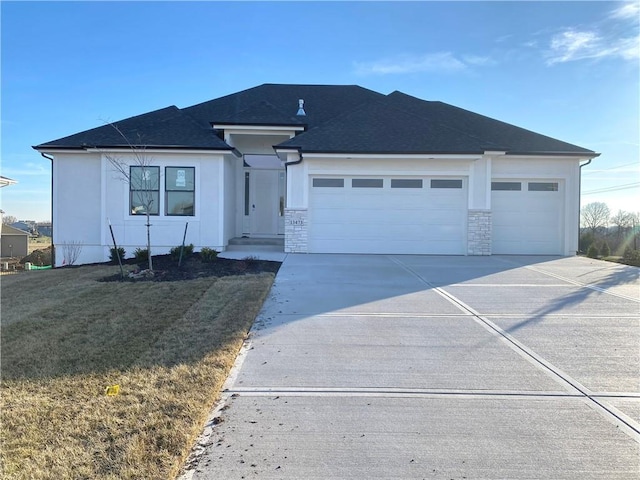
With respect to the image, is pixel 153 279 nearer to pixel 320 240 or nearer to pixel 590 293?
pixel 320 240

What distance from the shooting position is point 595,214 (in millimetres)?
30484

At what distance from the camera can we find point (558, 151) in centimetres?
1421

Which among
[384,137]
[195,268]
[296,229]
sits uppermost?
[384,137]

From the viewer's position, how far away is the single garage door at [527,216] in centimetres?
1462

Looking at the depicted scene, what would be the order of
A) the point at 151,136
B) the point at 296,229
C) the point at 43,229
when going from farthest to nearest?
the point at 43,229, the point at 151,136, the point at 296,229

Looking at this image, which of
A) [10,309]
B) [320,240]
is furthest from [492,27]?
[10,309]

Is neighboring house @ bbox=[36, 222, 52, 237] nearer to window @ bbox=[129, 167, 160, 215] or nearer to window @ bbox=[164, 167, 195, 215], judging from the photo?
window @ bbox=[129, 167, 160, 215]

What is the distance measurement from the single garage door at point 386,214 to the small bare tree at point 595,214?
68.7 feet

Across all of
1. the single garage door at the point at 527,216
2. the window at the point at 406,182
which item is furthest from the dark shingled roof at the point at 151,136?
the single garage door at the point at 527,216

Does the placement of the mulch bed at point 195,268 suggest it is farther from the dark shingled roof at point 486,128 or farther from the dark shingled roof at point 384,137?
the dark shingled roof at point 486,128

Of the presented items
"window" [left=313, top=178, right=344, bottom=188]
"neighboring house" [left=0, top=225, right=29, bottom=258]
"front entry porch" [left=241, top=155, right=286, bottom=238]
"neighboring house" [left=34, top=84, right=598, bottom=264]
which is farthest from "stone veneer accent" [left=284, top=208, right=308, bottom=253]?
"neighboring house" [left=0, top=225, right=29, bottom=258]

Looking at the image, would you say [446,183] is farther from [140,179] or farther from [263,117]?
[140,179]

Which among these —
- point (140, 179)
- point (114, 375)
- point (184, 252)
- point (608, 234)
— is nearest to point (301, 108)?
point (140, 179)

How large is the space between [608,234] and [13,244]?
1410 inches
